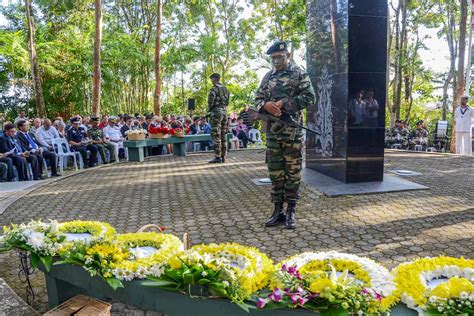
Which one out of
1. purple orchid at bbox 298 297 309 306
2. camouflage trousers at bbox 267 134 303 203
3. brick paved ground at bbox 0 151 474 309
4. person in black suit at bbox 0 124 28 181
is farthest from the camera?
person in black suit at bbox 0 124 28 181

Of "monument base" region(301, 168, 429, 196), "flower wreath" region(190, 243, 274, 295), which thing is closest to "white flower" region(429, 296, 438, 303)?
"flower wreath" region(190, 243, 274, 295)

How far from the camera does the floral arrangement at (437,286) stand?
155cm

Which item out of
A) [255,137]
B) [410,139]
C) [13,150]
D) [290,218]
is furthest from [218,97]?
[410,139]

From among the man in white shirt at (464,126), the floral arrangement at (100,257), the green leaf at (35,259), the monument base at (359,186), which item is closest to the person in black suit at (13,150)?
the monument base at (359,186)

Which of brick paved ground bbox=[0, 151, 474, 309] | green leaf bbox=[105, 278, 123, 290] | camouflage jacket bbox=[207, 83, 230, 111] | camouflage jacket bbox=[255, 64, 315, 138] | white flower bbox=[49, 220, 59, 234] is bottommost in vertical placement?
brick paved ground bbox=[0, 151, 474, 309]

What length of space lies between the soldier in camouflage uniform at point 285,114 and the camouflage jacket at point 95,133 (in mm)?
8087

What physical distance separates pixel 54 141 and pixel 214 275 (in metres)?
9.14

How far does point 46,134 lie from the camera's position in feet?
32.5

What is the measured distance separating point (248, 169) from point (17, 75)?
14.2m

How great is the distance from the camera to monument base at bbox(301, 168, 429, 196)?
20.1ft

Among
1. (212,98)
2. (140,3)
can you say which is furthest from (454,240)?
(140,3)

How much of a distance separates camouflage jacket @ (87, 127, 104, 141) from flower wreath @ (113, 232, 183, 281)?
9.42 m

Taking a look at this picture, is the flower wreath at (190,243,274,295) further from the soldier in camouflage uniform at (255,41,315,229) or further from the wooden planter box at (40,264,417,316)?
the soldier in camouflage uniform at (255,41,315,229)

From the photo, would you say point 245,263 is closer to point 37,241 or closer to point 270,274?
point 270,274
